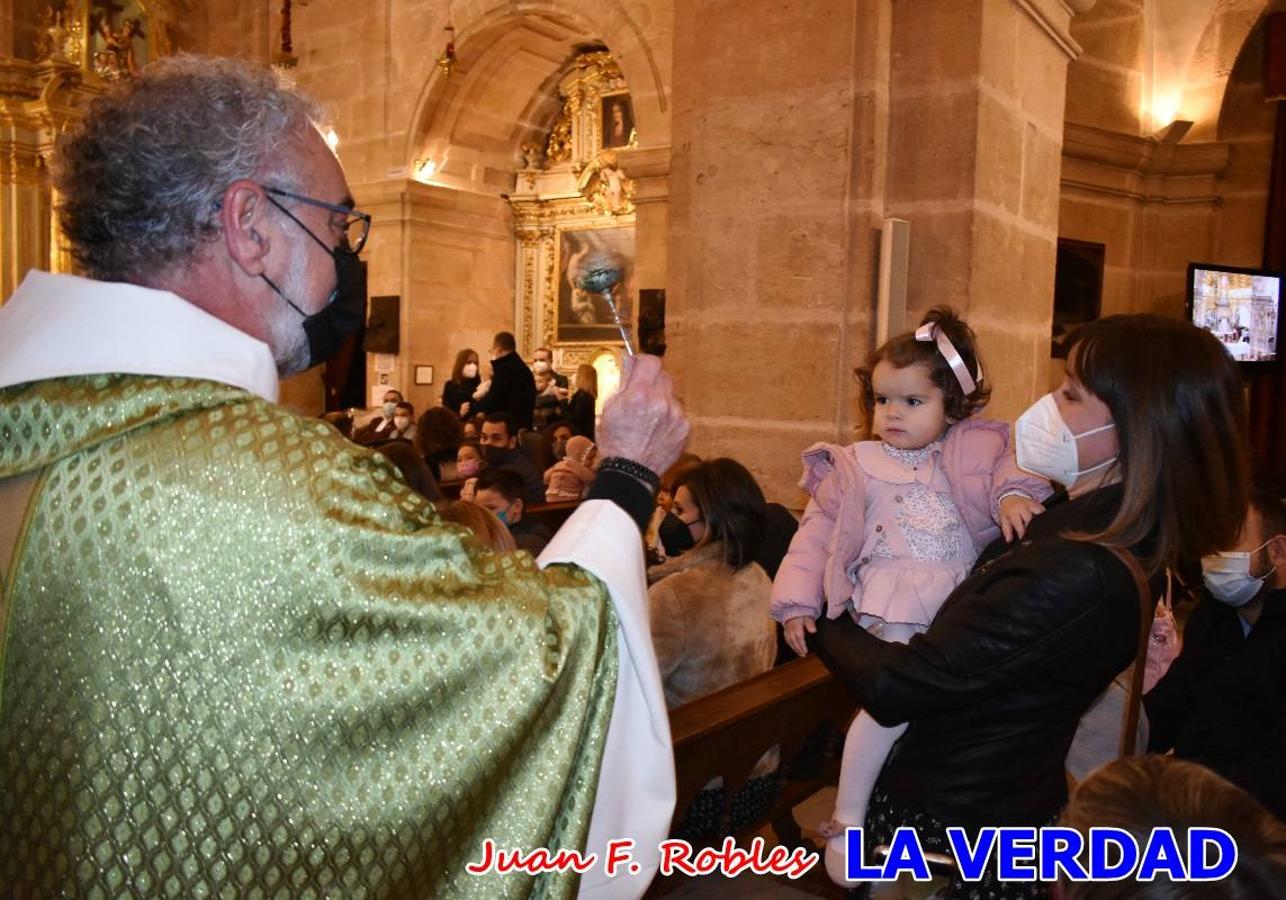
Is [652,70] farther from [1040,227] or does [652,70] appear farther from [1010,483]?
[1010,483]

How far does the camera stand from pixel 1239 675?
2154mm

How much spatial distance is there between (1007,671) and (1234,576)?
1.21 m

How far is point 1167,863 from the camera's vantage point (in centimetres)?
102

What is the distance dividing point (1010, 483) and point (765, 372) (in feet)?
6.60

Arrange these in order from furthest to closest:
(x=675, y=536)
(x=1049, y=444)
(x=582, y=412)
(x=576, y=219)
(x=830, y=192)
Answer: (x=576, y=219) < (x=582, y=412) < (x=830, y=192) < (x=675, y=536) < (x=1049, y=444)

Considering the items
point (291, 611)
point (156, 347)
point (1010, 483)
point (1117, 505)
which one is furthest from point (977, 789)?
point (156, 347)

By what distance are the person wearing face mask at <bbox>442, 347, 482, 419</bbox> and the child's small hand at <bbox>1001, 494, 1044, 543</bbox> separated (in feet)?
25.8

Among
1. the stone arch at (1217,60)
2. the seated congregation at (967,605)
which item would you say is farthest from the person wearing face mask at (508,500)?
the stone arch at (1217,60)

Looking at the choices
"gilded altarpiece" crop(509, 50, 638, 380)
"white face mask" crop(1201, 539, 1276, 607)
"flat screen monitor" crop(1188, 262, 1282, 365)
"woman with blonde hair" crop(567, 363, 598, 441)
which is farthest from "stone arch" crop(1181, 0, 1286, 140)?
"white face mask" crop(1201, 539, 1276, 607)

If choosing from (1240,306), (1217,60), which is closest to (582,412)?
(1240,306)

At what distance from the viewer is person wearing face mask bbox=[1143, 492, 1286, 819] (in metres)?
2.04

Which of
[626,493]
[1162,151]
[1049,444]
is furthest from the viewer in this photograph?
[1162,151]

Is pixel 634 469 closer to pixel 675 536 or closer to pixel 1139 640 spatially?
pixel 1139 640

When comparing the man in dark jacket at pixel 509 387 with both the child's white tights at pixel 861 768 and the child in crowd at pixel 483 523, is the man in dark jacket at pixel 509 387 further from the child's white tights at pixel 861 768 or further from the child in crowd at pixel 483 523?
the child's white tights at pixel 861 768
